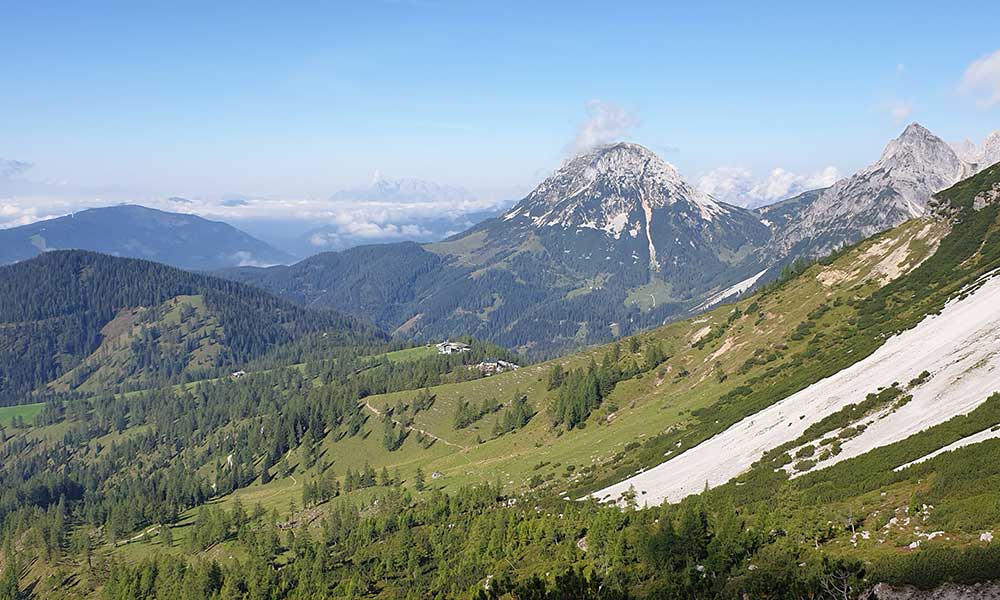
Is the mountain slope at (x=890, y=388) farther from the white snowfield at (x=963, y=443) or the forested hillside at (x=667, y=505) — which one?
the white snowfield at (x=963, y=443)

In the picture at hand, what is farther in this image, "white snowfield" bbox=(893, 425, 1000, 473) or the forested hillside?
"white snowfield" bbox=(893, 425, 1000, 473)

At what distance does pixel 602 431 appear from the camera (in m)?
140

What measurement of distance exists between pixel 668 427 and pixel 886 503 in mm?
72445

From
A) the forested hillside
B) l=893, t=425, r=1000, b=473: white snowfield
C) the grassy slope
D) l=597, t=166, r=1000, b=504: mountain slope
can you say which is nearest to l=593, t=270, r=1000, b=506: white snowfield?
l=597, t=166, r=1000, b=504: mountain slope

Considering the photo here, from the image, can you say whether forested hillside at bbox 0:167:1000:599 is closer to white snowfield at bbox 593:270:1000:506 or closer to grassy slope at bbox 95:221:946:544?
grassy slope at bbox 95:221:946:544

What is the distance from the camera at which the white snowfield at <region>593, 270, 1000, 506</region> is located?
69625mm

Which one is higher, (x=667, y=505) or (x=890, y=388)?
(x=890, y=388)

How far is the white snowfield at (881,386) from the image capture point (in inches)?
2741

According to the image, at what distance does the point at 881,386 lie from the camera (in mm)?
82938

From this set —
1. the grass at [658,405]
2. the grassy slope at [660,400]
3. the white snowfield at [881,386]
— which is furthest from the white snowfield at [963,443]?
the grassy slope at [660,400]

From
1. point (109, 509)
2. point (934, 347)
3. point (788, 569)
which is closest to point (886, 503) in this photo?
point (788, 569)

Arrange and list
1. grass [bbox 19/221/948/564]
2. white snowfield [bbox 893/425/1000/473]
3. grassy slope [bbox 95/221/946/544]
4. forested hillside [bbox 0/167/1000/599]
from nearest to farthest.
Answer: forested hillside [bbox 0/167/1000/599] → white snowfield [bbox 893/425/1000/473] → grass [bbox 19/221/948/564] → grassy slope [bbox 95/221/946/544]

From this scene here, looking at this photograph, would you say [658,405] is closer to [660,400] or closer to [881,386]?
[660,400]

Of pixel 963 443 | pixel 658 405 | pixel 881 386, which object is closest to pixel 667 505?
pixel 963 443
